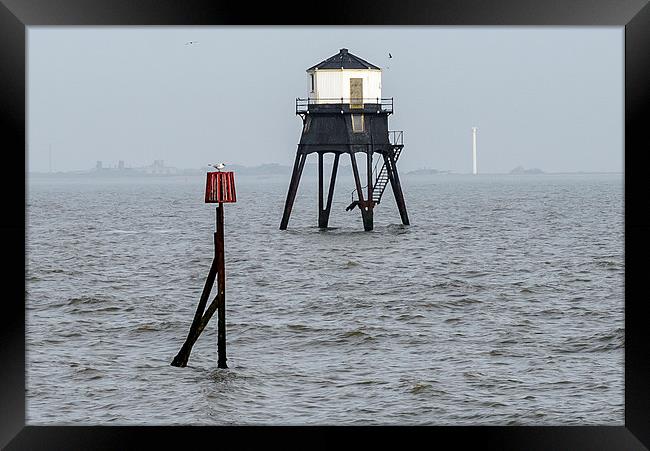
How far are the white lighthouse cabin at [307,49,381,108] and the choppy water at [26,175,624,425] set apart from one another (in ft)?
18.5

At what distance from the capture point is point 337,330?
81.1 feet

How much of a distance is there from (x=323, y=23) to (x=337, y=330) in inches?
665

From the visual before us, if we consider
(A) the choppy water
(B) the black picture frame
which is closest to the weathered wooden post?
(A) the choppy water

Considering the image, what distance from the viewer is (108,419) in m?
15.4

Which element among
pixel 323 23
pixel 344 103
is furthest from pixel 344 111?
pixel 323 23

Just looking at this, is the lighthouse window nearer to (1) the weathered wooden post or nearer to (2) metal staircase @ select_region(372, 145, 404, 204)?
(2) metal staircase @ select_region(372, 145, 404, 204)

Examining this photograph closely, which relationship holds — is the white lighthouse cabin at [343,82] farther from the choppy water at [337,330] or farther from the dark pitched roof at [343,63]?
the choppy water at [337,330]

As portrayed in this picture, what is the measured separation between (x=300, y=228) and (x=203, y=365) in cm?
3620

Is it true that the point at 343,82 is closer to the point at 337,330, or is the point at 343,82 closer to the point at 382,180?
the point at 382,180

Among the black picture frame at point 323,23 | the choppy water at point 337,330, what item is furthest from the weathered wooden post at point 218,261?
the black picture frame at point 323,23

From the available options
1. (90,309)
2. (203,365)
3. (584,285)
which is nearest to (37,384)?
(203,365)

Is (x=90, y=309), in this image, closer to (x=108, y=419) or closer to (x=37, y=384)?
(x=37, y=384)

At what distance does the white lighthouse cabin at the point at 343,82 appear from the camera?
40.5 m

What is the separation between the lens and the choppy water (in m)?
16.3
